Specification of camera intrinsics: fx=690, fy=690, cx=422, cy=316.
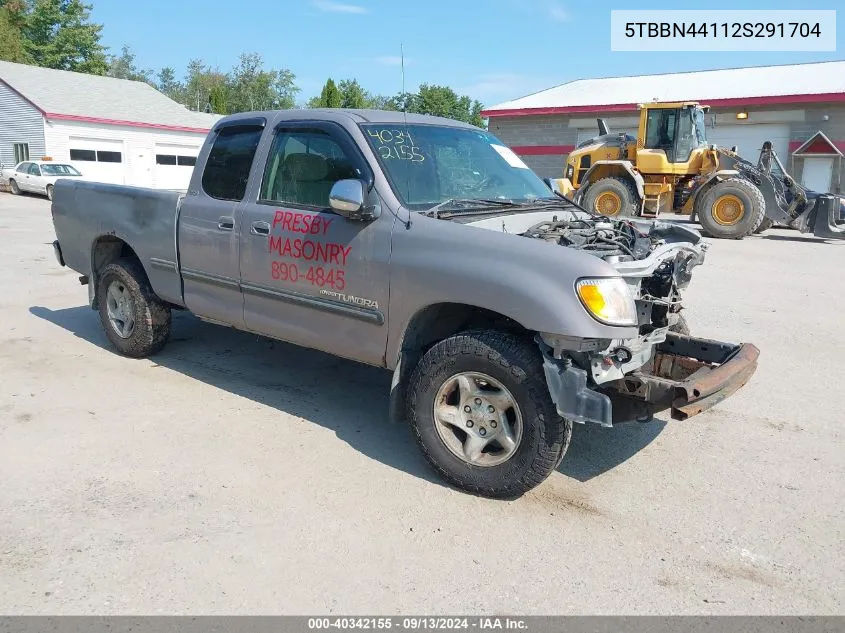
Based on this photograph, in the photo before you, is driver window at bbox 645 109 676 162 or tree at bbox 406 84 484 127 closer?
driver window at bbox 645 109 676 162

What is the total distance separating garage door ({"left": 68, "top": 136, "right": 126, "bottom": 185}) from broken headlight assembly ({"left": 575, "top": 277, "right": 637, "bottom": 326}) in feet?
104

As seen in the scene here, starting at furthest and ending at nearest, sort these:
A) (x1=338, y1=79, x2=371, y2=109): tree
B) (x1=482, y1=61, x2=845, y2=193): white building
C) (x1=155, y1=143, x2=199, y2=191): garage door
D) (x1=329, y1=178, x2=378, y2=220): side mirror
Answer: (x1=338, y1=79, x2=371, y2=109): tree → (x1=155, y1=143, x2=199, y2=191): garage door → (x1=482, y1=61, x2=845, y2=193): white building → (x1=329, y1=178, x2=378, y2=220): side mirror

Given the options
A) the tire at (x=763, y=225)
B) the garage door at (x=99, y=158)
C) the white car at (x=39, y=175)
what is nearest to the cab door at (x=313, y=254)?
the tire at (x=763, y=225)

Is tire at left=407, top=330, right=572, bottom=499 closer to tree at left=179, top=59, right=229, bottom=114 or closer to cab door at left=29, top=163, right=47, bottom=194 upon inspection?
cab door at left=29, top=163, right=47, bottom=194

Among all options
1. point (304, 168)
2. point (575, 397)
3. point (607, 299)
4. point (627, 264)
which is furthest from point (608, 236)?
point (304, 168)

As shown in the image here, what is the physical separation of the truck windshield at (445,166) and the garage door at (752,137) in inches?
957

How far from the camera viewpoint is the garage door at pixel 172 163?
35094mm

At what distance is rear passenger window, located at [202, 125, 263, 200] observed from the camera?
4.97 metres

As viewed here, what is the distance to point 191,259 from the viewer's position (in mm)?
5250

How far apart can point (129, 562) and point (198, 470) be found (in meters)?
0.91

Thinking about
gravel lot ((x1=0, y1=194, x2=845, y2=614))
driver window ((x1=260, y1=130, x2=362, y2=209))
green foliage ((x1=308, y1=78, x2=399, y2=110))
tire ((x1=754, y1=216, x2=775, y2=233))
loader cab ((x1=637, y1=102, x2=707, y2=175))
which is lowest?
gravel lot ((x1=0, y1=194, x2=845, y2=614))

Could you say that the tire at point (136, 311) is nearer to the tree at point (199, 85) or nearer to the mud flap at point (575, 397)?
the mud flap at point (575, 397)

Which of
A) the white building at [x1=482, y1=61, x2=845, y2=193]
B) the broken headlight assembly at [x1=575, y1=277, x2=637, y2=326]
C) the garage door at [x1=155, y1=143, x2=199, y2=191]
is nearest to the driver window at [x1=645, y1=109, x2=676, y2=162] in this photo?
the white building at [x1=482, y1=61, x2=845, y2=193]

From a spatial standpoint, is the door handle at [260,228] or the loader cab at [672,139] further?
the loader cab at [672,139]
